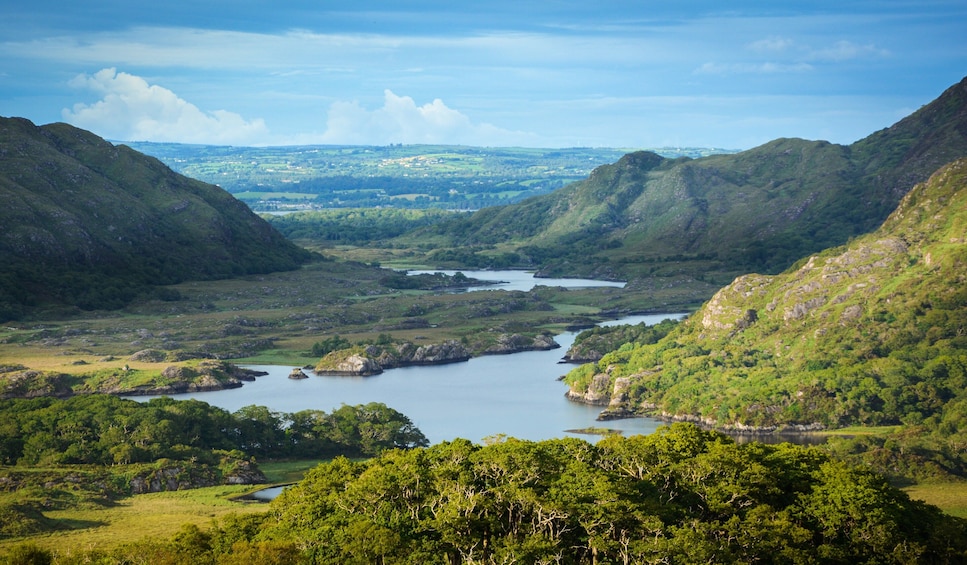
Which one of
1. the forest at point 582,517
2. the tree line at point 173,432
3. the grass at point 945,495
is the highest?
the forest at point 582,517

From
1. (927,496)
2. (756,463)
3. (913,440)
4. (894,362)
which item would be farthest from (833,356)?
(756,463)

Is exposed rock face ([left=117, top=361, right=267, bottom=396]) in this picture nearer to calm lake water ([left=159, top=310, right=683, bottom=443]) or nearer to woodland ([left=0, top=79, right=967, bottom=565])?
woodland ([left=0, top=79, right=967, bottom=565])

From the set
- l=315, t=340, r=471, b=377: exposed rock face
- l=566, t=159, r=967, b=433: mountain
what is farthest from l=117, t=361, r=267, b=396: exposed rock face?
l=566, t=159, r=967, b=433: mountain

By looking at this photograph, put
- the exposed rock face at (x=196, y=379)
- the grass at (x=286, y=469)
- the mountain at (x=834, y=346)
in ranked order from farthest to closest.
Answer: the exposed rock face at (x=196, y=379), the mountain at (x=834, y=346), the grass at (x=286, y=469)

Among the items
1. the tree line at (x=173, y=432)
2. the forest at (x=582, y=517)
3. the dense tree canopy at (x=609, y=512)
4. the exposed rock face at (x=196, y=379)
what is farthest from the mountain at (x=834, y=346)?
the dense tree canopy at (x=609, y=512)

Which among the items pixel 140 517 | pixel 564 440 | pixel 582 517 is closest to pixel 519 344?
pixel 140 517

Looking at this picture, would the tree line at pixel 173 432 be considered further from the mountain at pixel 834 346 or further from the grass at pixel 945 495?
the grass at pixel 945 495
